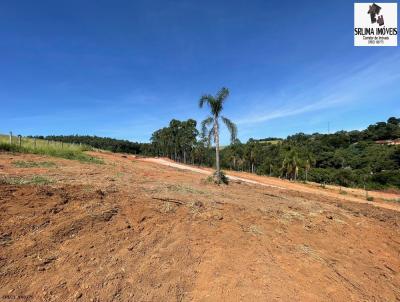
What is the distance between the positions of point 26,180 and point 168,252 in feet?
20.9

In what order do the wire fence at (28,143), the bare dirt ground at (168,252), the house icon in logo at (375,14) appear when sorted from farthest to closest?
the wire fence at (28,143) → the house icon in logo at (375,14) → the bare dirt ground at (168,252)

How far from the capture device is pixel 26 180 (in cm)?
1078

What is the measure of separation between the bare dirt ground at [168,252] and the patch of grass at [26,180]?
30 mm

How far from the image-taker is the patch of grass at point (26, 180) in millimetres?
10178

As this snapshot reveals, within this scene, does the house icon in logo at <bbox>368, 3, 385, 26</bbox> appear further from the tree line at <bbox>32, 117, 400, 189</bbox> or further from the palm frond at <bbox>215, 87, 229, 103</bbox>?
the tree line at <bbox>32, 117, 400, 189</bbox>

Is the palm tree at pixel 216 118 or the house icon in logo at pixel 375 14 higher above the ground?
the house icon in logo at pixel 375 14

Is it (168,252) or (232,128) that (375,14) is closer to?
(232,128)

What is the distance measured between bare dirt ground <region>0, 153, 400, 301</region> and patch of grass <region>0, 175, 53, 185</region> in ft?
0.10

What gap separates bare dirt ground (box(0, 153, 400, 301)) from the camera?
222 inches

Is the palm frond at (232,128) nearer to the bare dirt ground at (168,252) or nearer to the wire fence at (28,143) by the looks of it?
the bare dirt ground at (168,252)

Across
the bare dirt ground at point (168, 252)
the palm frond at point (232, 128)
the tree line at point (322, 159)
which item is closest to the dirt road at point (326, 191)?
the palm frond at point (232, 128)

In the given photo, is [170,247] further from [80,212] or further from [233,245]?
[80,212]

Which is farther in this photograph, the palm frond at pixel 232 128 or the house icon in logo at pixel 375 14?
the palm frond at pixel 232 128

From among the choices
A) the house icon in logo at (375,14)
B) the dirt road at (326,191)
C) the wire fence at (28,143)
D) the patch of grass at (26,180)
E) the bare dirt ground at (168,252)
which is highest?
the house icon in logo at (375,14)
